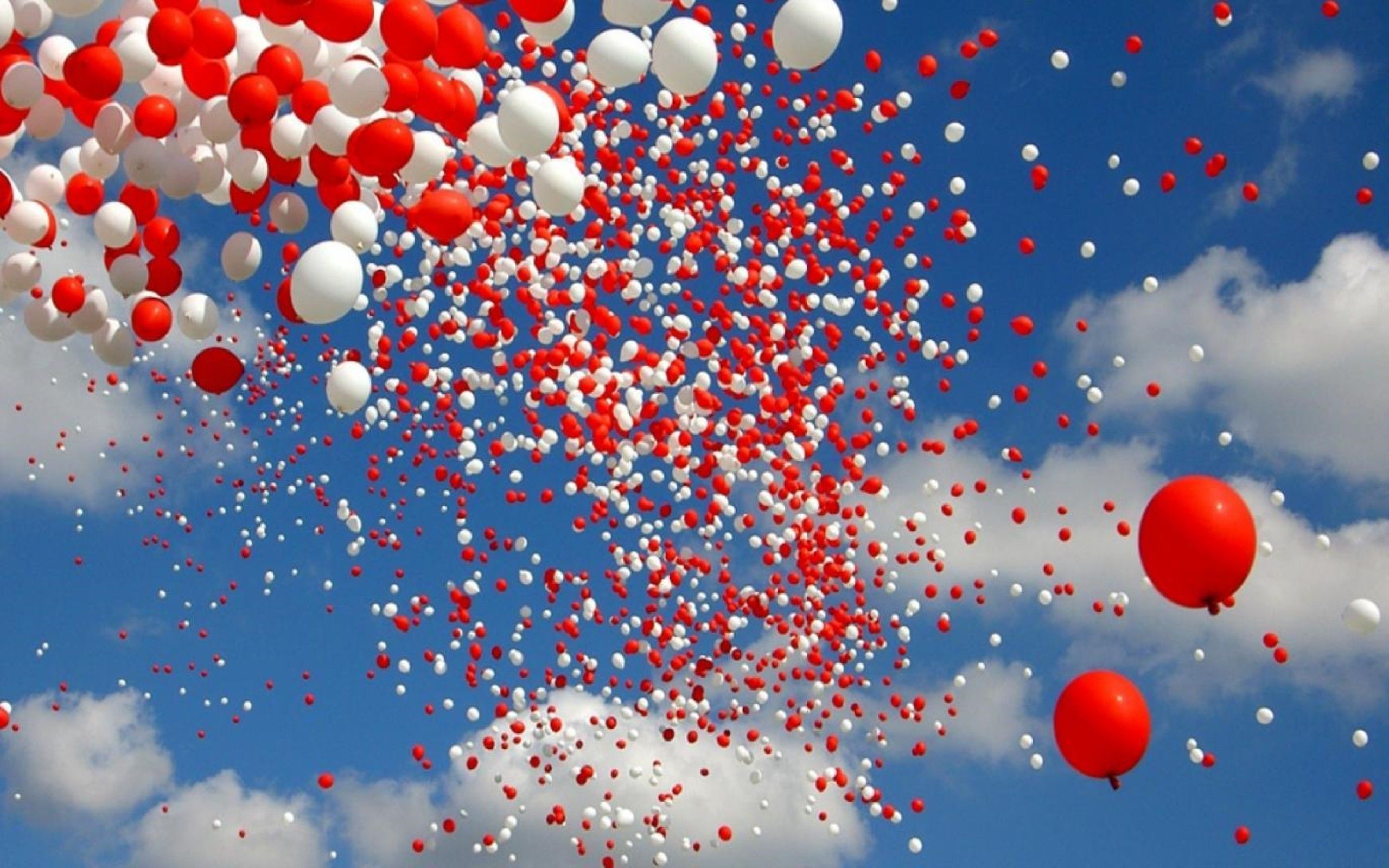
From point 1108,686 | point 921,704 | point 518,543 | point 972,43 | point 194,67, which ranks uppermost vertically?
point 972,43

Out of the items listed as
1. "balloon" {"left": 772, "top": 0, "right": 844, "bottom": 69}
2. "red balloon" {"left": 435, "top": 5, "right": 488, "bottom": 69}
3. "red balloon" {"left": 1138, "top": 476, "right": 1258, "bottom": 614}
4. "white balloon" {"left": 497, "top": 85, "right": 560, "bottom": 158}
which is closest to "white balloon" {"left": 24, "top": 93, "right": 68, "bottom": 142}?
"red balloon" {"left": 435, "top": 5, "right": 488, "bottom": 69}

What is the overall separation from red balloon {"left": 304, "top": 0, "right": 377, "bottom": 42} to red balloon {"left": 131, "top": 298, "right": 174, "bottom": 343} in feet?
5.66

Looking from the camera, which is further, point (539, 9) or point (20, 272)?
point (20, 272)

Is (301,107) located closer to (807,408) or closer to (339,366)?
(339,366)

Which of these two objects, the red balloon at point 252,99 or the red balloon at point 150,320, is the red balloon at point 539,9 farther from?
the red balloon at point 150,320

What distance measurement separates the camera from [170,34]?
569 centimetres

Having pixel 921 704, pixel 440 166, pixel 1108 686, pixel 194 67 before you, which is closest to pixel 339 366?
pixel 440 166

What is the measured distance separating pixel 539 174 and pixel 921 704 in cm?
460

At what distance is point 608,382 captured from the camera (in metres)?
7.36

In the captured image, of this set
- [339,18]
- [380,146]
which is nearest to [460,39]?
[339,18]

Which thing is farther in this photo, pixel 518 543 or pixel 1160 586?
pixel 518 543

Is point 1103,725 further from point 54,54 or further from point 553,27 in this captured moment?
point 54,54

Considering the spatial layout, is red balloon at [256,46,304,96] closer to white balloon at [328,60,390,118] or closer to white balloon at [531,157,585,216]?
white balloon at [328,60,390,118]

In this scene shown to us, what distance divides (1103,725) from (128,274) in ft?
16.6
